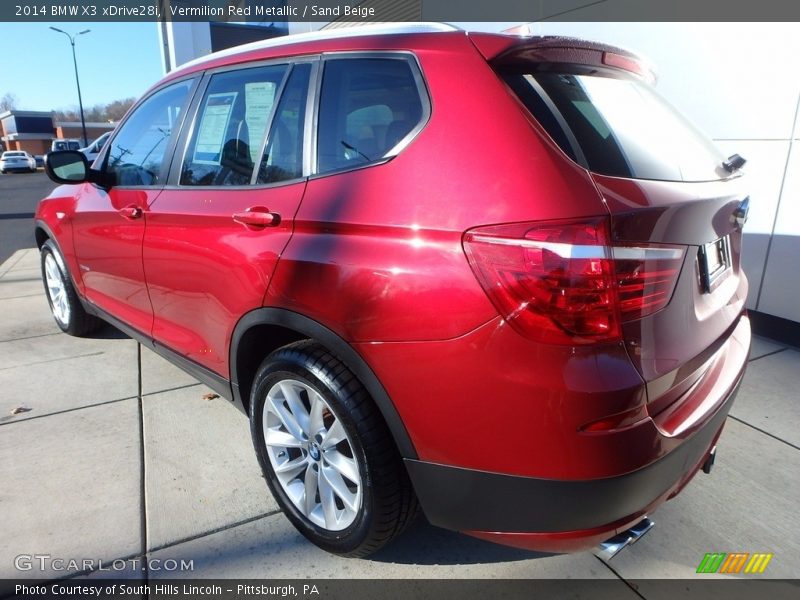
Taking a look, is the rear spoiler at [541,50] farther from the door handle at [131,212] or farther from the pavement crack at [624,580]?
the door handle at [131,212]

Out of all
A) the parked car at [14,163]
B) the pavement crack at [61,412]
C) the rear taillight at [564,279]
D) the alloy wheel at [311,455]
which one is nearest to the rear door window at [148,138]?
the pavement crack at [61,412]

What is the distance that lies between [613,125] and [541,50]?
0.33 meters

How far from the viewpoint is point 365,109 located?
194cm

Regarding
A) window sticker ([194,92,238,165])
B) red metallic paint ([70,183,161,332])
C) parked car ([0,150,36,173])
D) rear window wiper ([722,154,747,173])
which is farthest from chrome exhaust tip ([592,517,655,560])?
parked car ([0,150,36,173])

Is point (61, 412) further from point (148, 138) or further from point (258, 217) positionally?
point (258, 217)

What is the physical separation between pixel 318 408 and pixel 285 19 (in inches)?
639

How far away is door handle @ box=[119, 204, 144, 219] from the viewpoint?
290 cm

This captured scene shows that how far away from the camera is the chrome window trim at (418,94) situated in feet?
5.67

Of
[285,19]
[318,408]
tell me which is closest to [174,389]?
[318,408]

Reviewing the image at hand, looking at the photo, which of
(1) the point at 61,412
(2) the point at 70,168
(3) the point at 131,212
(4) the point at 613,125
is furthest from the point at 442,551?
(2) the point at 70,168

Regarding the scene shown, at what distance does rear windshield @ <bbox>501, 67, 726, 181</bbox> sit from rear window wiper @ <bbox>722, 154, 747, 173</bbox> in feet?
0.14

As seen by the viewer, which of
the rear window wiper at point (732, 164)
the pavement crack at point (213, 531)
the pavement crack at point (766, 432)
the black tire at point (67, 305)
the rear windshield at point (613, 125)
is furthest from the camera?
the black tire at point (67, 305)

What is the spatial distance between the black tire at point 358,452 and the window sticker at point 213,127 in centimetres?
107

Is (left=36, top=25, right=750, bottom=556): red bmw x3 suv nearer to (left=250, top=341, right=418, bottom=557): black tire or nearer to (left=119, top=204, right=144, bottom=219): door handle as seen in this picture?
(left=250, top=341, right=418, bottom=557): black tire
